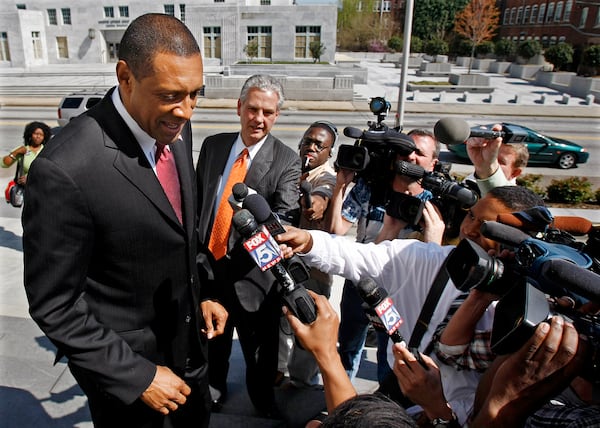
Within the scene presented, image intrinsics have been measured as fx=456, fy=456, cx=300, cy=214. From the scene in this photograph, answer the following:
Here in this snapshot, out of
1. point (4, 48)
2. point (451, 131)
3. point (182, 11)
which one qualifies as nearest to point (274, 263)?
point (451, 131)

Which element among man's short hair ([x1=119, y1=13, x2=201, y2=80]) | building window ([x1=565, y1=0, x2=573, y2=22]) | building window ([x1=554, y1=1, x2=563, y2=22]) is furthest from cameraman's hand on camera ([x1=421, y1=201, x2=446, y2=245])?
building window ([x1=554, y1=1, x2=563, y2=22])

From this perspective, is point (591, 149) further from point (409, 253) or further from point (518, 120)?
point (409, 253)

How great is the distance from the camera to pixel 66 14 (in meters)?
40.4

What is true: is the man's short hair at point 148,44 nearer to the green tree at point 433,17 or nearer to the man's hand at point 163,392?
the man's hand at point 163,392

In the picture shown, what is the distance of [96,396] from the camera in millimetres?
1904

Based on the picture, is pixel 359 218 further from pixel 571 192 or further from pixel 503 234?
pixel 571 192

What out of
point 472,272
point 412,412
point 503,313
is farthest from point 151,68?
point 412,412

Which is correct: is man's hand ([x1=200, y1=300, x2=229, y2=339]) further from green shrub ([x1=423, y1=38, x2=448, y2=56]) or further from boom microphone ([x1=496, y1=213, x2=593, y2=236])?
green shrub ([x1=423, y1=38, x2=448, y2=56])

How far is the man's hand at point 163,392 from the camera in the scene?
1788 mm

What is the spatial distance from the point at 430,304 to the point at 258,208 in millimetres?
882

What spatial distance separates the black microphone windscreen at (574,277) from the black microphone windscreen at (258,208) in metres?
1.13

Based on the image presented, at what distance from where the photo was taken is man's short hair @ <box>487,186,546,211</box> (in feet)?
6.47

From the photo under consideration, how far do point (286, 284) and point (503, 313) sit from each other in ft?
2.39

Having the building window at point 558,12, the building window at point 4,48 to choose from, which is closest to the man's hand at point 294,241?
the building window at point 4,48
